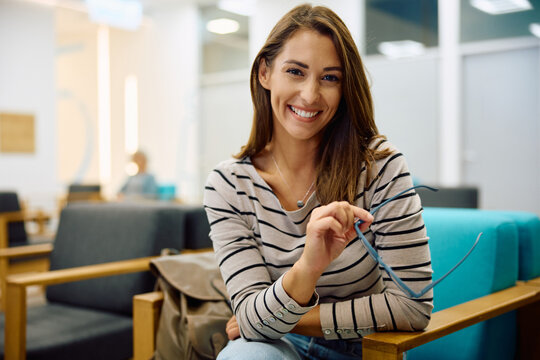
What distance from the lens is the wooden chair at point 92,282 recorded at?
1781 mm

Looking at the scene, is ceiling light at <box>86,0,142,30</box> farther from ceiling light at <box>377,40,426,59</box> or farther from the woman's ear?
the woman's ear

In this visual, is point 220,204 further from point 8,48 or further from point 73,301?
point 8,48

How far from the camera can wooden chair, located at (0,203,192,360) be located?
5.84 ft

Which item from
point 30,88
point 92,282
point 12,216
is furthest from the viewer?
point 30,88

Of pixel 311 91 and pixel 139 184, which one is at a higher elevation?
pixel 311 91

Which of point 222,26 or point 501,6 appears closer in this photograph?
point 501,6

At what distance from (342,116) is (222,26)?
7806mm

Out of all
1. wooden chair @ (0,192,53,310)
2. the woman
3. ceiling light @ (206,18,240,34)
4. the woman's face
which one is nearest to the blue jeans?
the woman

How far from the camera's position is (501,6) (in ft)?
19.6

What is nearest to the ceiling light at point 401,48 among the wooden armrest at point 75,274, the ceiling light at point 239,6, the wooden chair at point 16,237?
the ceiling light at point 239,6

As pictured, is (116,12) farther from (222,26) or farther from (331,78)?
(331,78)

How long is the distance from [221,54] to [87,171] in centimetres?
326

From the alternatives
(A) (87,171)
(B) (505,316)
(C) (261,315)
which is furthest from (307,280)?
(A) (87,171)

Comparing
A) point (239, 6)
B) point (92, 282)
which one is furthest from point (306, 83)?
point (239, 6)
